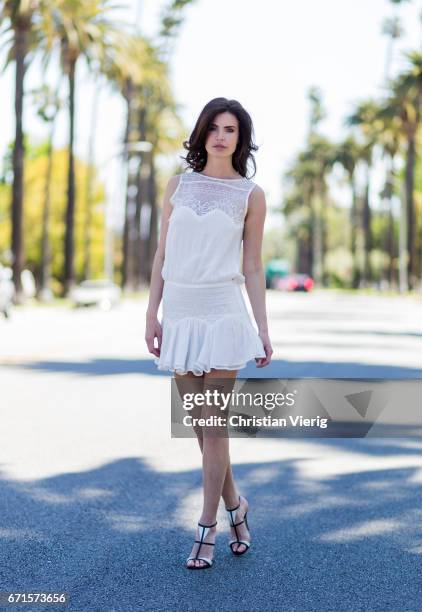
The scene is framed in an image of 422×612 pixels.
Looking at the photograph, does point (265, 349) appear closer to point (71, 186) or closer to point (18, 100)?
point (18, 100)

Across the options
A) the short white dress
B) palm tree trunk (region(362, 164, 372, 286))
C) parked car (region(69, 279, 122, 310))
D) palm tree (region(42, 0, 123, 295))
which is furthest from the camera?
palm tree trunk (region(362, 164, 372, 286))

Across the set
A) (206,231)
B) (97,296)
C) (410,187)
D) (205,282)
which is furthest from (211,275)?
(410,187)

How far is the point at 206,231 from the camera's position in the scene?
418cm

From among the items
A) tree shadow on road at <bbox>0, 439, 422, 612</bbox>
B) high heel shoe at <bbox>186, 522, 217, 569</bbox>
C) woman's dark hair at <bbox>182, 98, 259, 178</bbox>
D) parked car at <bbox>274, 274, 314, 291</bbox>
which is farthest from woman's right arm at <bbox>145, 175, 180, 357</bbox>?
parked car at <bbox>274, 274, 314, 291</bbox>

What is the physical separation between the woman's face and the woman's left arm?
0.21m

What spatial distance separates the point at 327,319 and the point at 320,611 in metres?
27.1

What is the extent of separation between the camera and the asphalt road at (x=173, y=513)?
158 inches

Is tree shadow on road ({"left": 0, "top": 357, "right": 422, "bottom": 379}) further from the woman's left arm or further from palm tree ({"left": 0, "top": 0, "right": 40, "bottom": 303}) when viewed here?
palm tree ({"left": 0, "top": 0, "right": 40, "bottom": 303})

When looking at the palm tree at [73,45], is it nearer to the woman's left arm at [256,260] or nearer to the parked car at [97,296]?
the parked car at [97,296]

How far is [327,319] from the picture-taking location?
30.7 m

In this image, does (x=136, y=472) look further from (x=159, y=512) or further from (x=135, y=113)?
(x=135, y=113)

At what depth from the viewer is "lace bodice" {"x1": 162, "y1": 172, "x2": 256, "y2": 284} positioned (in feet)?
13.6

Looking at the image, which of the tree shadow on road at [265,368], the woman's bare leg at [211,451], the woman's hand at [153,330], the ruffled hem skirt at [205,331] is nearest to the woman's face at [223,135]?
the ruffled hem skirt at [205,331]

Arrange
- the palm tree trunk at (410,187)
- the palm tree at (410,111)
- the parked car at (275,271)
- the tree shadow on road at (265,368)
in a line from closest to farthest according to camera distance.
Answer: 1. the tree shadow on road at (265,368)
2. the palm tree at (410,111)
3. the palm tree trunk at (410,187)
4. the parked car at (275,271)
